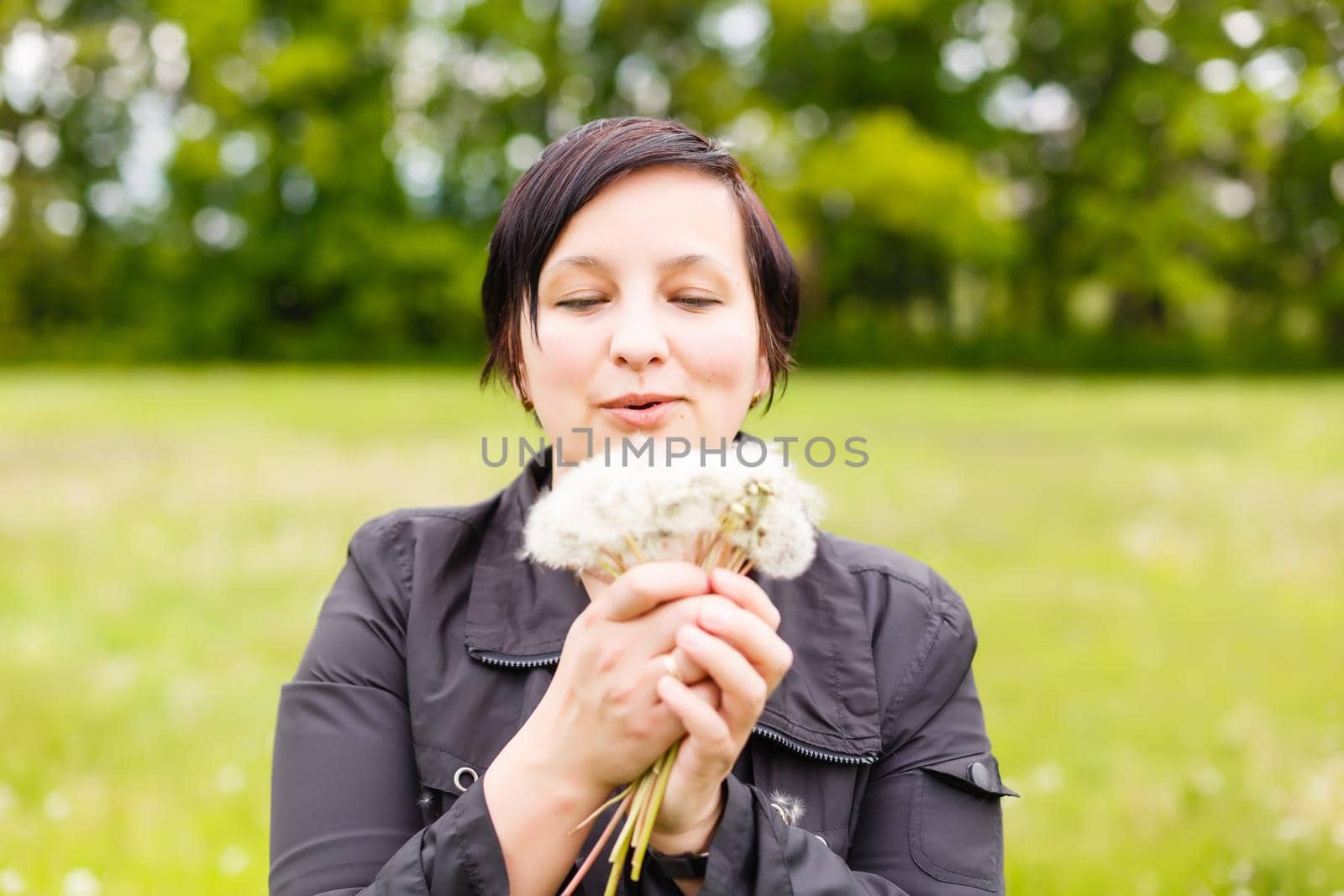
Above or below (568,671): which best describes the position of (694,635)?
above

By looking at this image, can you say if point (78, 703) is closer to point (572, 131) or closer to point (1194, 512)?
point (572, 131)

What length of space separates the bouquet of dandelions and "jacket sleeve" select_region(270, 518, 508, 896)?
20 centimetres

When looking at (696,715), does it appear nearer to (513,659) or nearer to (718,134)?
(513,659)

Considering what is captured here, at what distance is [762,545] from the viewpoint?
1.69 meters

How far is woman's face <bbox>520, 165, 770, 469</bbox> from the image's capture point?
6.62 ft

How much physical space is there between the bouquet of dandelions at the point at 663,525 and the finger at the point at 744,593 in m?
0.04

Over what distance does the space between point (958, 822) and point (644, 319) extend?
105 centimetres

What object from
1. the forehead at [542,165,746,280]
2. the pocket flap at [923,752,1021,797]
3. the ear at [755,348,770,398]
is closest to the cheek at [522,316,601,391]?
the forehead at [542,165,746,280]

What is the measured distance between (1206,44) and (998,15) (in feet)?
21.0

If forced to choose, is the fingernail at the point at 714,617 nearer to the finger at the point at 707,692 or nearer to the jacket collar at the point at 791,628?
→ the finger at the point at 707,692

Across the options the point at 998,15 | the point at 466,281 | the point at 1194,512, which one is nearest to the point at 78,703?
the point at 1194,512

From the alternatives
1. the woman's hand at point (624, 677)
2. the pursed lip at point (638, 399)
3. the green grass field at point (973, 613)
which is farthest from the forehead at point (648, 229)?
the green grass field at point (973, 613)

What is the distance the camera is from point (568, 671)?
1.76 m

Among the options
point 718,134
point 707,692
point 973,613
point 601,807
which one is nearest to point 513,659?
point 601,807
